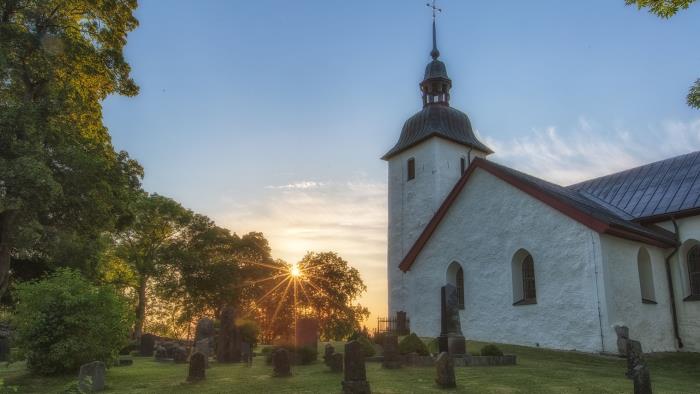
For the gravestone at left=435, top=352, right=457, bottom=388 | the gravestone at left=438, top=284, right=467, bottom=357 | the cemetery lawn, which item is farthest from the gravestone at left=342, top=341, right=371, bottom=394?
the gravestone at left=438, top=284, right=467, bottom=357

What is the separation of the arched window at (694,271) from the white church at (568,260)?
0.12ft

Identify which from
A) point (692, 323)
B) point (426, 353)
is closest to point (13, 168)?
point (426, 353)

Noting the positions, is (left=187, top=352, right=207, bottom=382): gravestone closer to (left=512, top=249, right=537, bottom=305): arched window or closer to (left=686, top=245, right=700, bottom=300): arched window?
(left=512, top=249, right=537, bottom=305): arched window

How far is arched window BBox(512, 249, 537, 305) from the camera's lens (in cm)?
1741

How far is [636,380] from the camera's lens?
25.9 feet

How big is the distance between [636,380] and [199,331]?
13.9m

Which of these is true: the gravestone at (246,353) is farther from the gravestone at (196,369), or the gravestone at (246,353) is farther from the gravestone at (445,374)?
the gravestone at (445,374)

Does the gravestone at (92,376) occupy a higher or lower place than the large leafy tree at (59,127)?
lower

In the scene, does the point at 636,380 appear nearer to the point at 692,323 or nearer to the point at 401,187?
the point at 692,323

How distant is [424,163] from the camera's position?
94.5 ft

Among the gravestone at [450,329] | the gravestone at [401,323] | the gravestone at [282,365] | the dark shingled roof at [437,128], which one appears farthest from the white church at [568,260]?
the gravestone at [282,365]

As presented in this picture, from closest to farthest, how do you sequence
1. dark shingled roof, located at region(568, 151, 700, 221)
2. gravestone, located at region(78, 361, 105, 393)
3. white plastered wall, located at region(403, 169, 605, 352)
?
gravestone, located at region(78, 361, 105, 393) → white plastered wall, located at region(403, 169, 605, 352) → dark shingled roof, located at region(568, 151, 700, 221)

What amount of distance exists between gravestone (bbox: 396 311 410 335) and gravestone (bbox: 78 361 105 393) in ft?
53.0

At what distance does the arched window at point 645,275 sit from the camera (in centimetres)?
1694
